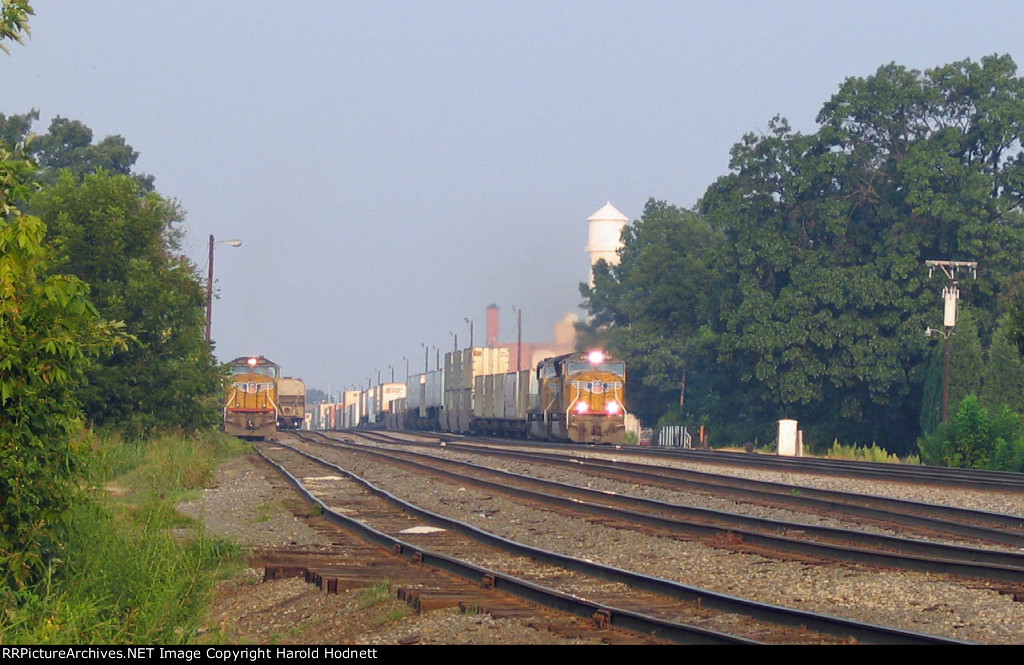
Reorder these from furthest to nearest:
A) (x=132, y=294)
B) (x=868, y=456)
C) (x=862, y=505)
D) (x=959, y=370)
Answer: (x=959, y=370), (x=868, y=456), (x=132, y=294), (x=862, y=505)

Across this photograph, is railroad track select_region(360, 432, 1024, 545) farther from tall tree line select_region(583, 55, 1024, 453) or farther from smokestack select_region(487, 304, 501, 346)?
smokestack select_region(487, 304, 501, 346)

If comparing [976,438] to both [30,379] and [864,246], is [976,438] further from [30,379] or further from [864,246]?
[30,379]

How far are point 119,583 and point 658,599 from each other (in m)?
4.76

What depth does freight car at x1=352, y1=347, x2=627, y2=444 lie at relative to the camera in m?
41.8

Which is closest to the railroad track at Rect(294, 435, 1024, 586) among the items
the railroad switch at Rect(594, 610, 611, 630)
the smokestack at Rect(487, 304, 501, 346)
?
the railroad switch at Rect(594, 610, 611, 630)

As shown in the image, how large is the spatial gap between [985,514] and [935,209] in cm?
3430

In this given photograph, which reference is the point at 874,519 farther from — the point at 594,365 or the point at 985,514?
the point at 594,365

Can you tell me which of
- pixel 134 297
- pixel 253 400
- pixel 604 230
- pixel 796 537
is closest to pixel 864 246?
pixel 253 400

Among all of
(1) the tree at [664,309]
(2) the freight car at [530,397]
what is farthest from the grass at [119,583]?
(1) the tree at [664,309]

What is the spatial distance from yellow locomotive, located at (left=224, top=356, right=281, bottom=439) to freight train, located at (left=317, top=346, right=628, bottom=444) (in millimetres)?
9834

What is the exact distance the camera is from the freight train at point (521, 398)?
137 feet

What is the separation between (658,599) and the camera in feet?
32.6

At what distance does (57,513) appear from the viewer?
10.2m

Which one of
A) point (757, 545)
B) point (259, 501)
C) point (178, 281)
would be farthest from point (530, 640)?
point (178, 281)
